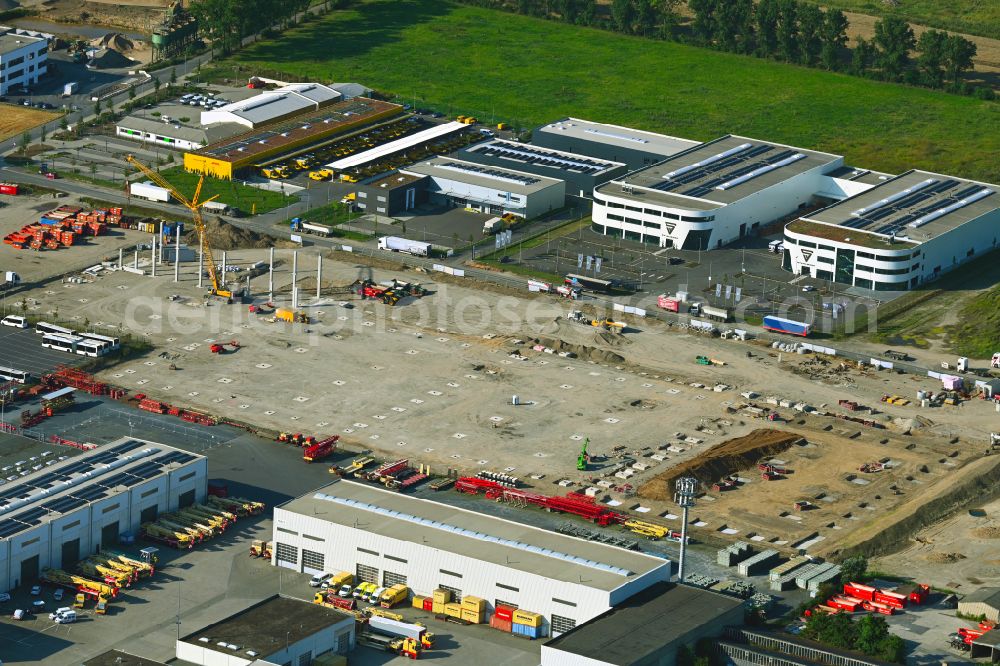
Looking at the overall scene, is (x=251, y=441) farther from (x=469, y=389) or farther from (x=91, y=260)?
(x=91, y=260)

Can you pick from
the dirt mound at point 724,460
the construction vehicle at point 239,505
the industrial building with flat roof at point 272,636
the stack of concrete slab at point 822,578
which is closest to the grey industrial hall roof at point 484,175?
the dirt mound at point 724,460

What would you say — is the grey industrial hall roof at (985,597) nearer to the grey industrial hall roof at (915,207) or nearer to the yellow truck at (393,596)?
the yellow truck at (393,596)

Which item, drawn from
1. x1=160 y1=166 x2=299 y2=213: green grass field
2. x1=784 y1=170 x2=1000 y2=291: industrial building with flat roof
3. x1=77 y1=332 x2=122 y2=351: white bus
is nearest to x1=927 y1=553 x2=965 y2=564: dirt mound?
x1=784 y1=170 x2=1000 y2=291: industrial building with flat roof

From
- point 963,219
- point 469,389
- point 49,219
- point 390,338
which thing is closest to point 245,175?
point 49,219

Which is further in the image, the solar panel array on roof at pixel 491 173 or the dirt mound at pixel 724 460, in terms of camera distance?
the solar panel array on roof at pixel 491 173

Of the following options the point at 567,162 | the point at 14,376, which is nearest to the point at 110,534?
the point at 14,376

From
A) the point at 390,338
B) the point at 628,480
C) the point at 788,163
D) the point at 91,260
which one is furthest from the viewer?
the point at 788,163

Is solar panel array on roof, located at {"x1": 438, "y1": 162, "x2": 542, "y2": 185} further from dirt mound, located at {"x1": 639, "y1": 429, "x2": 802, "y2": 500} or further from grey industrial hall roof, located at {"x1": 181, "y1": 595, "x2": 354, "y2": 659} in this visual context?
grey industrial hall roof, located at {"x1": 181, "y1": 595, "x2": 354, "y2": 659}
